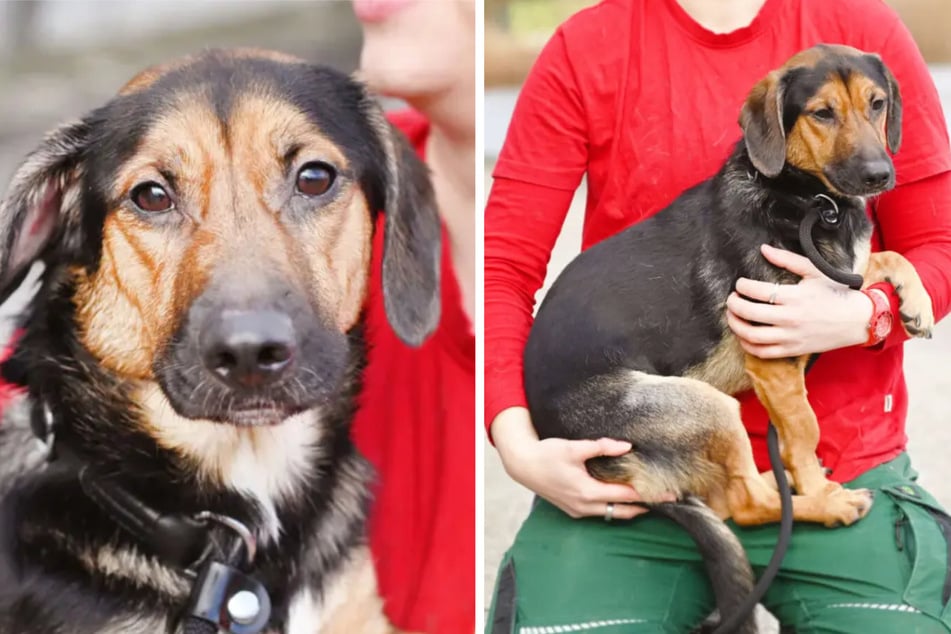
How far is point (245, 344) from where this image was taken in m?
1.45

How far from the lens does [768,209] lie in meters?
1.63

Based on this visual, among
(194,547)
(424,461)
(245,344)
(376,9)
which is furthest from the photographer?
(424,461)

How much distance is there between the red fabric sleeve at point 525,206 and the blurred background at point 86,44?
A: 1.35 ft

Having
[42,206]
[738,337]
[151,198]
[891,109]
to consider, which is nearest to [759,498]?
[738,337]

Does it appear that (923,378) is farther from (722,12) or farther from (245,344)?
(245,344)

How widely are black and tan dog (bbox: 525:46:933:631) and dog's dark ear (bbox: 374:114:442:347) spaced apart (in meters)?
0.27

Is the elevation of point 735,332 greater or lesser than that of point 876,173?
lesser

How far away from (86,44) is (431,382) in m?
0.77

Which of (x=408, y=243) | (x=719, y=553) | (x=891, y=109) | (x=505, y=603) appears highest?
(x=891, y=109)

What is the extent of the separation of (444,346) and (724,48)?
0.68m

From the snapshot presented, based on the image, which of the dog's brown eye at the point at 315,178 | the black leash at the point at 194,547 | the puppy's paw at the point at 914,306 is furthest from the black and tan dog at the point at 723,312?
the black leash at the point at 194,547

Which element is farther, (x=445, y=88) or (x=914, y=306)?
(x=445, y=88)

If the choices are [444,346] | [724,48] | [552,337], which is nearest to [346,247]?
[444,346]

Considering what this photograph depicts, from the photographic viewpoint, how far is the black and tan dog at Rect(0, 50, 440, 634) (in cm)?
146
